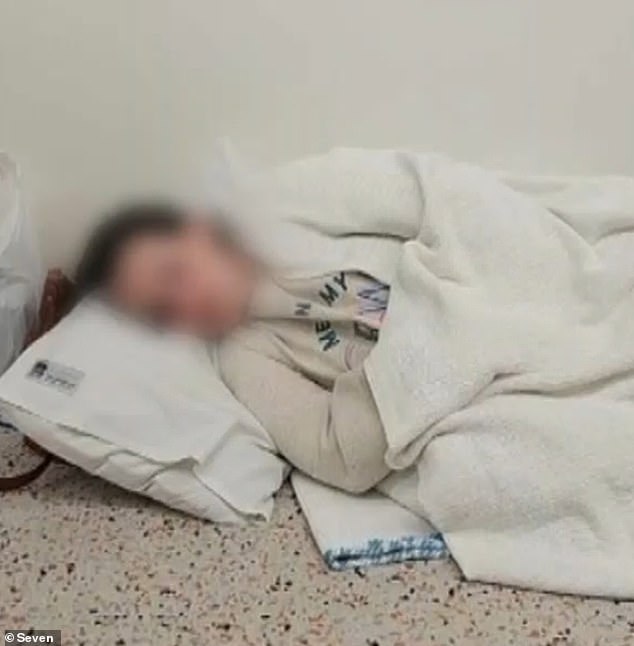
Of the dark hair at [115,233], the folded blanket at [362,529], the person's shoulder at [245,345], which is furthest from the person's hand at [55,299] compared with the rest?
the folded blanket at [362,529]

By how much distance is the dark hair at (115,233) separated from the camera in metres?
1.09

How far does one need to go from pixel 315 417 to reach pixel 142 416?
176 millimetres

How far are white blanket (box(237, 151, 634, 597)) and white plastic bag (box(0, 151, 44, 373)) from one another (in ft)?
0.89

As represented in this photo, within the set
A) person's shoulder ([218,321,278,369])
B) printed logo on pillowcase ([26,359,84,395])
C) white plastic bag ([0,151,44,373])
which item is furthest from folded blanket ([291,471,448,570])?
white plastic bag ([0,151,44,373])

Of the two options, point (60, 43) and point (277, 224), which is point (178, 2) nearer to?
point (60, 43)

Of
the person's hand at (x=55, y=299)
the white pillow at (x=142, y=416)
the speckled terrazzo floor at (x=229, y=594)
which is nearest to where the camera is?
the speckled terrazzo floor at (x=229, y=594)

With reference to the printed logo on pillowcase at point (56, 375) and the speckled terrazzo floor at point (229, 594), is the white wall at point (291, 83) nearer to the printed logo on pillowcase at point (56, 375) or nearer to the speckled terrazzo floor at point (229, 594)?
the printed logo on pillowcase at point (56, 375)

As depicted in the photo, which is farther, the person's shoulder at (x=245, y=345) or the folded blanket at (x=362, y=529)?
the person's shoulder at (x=245, y=345)

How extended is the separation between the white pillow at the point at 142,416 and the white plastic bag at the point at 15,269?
0.10 metres

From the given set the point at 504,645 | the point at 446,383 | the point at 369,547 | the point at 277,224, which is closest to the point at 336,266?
the point at 277,224

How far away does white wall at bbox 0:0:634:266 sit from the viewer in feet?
3.82

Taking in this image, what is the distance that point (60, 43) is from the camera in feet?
3.81

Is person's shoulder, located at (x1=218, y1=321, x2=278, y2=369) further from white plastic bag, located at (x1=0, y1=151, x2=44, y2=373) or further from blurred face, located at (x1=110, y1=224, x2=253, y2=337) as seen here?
white plastic bag, located at (x1=0, y1=151, x2=44, y2=373)

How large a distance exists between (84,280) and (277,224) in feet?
0.69
